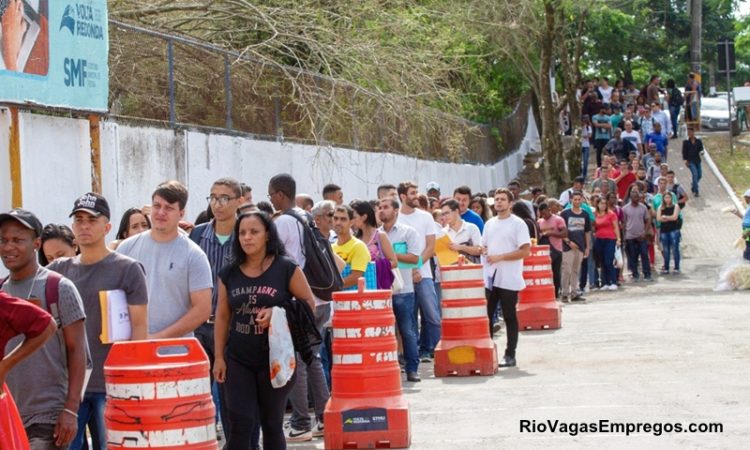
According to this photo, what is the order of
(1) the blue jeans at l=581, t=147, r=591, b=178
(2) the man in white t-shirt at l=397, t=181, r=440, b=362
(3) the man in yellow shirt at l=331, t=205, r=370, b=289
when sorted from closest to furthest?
(3) the man in yellow shirt at l=331, t=205, r=370, b=289, (2) the man in white t-shirt at l=397, t=181, r=440, b=362, (1) the blue jeans at l=581, t=147, r=591, b=178

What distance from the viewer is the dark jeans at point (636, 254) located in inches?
1074

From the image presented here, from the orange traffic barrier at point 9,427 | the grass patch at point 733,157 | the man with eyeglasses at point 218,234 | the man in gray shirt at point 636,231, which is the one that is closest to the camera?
the orange traffic barrier at point 9,427

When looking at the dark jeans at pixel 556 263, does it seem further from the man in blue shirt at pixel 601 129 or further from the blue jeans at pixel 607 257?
the man in blue shirt at pixel 601 129

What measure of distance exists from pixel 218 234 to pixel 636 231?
62.0 feet

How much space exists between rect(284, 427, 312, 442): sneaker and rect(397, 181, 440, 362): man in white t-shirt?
4331 mm

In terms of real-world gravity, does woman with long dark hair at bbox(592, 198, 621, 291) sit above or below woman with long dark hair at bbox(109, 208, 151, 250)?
below

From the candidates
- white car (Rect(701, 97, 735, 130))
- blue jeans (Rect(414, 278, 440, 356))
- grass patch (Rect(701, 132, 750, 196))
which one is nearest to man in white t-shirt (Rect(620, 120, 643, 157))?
grass patch (Rect(701, 132, 750, 196))

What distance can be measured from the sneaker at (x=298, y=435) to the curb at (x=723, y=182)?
27.0 m

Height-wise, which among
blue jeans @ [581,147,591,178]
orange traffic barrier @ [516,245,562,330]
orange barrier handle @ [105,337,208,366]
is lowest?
orange traffic barrier @ [516,245,562,330]

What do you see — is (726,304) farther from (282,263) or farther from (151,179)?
(282,263)

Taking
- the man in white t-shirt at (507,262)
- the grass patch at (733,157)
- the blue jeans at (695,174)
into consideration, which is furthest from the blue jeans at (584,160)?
the man in white t-shirt at (507,262)

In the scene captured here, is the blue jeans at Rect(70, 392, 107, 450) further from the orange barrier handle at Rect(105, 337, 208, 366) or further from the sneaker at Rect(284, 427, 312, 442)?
the sneaker at Rect(284, 427, 312, 442)

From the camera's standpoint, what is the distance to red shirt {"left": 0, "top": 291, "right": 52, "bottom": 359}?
5.55 metres

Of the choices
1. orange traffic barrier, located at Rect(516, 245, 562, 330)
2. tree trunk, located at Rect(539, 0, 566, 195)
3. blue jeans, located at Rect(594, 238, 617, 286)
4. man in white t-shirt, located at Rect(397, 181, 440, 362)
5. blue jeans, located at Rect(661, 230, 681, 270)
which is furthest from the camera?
tree trunk, located at Rect(539, 0, 566, 195)
